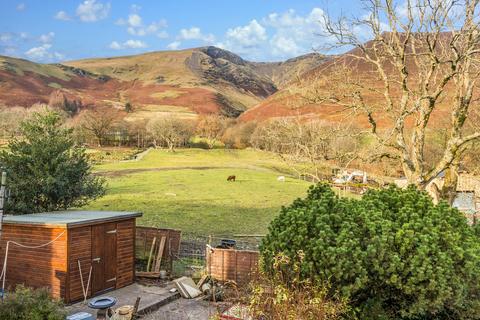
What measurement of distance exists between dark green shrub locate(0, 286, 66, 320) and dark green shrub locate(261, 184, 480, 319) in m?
5.20

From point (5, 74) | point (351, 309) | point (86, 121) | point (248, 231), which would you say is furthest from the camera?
point (5, 74)

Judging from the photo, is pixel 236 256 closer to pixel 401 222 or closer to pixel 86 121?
pixel 401 222

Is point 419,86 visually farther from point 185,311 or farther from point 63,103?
point 63,103

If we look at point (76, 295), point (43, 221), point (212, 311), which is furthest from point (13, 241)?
point (212, 311)

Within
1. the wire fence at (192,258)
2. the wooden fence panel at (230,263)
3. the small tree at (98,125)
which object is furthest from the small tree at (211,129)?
the wooden fence panel at (230,263)

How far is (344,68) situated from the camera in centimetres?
1602

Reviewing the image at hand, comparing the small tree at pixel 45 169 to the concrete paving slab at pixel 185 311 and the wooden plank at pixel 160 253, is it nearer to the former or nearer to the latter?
the wooden plank at pixel 160 253

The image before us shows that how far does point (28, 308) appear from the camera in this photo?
10031 mm

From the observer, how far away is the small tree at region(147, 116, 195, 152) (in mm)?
90062

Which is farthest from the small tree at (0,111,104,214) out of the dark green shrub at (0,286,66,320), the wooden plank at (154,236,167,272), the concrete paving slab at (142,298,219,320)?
the dark green shrub at (0,286,66,320)

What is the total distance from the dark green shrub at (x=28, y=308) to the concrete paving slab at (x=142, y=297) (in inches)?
109

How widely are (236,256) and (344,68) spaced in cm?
804

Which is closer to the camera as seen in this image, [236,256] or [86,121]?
[236,256]

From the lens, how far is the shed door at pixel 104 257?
14.2 metres
